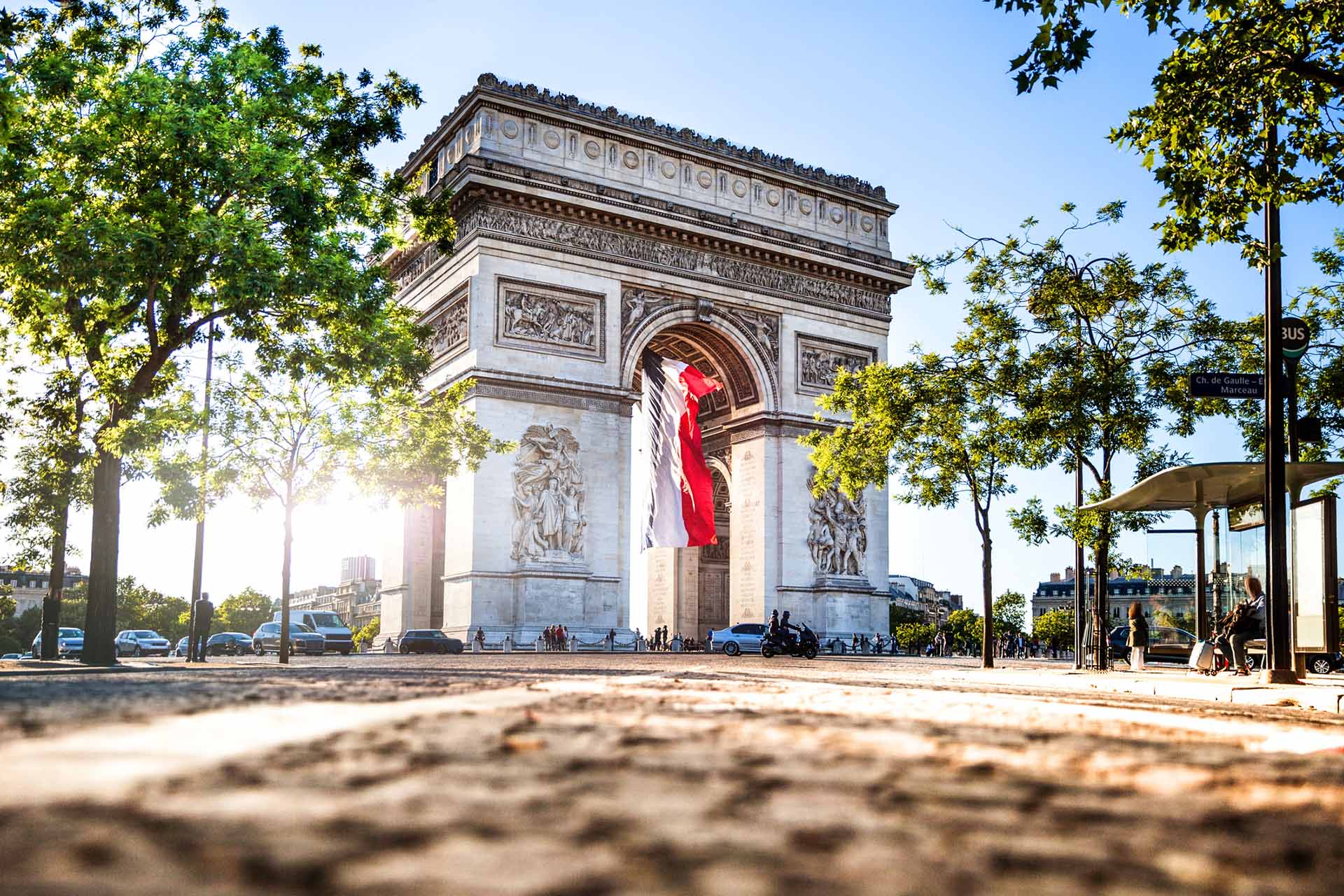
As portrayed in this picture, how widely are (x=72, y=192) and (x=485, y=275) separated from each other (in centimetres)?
1801

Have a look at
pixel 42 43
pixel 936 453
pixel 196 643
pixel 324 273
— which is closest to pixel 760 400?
pixel 936 453

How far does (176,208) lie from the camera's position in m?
16.5

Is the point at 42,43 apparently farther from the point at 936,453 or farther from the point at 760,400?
the point at 760,400

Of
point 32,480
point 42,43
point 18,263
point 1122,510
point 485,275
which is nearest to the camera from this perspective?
point 18,263

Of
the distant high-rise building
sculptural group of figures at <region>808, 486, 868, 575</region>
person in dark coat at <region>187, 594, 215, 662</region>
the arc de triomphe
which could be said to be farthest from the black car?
the distant high-rise building

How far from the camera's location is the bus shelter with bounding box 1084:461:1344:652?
12.9 meters

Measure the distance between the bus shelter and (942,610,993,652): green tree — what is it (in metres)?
64.3

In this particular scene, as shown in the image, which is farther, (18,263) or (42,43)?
(42,43)

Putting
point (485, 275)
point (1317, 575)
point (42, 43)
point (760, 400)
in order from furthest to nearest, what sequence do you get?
point (760, 400), point (485, 275), point (42, 43), point (1317, 575)

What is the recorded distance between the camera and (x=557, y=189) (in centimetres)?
3562

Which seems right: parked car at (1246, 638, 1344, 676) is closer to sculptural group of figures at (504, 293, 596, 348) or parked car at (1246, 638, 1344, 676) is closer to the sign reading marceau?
the sign reading marceau

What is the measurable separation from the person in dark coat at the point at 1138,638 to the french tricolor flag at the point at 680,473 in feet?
54.7

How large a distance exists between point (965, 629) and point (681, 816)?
110m

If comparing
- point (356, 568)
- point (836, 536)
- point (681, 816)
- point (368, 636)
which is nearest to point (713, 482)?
point (836, 536)
